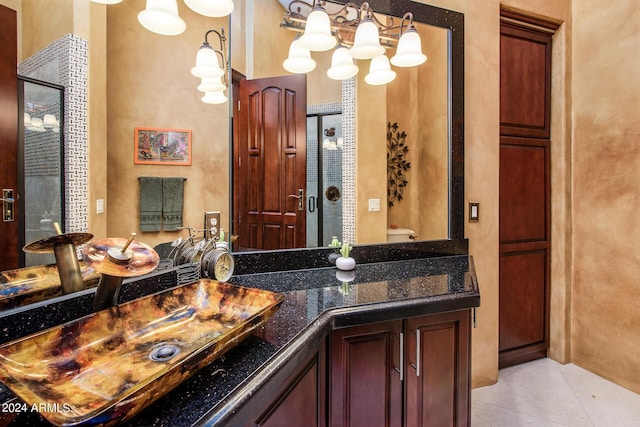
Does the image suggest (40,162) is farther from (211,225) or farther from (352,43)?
(352,43)

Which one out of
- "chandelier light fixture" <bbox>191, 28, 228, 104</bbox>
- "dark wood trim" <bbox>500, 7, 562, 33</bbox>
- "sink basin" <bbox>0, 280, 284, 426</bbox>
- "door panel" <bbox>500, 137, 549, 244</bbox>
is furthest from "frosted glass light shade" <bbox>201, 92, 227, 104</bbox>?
"dark wood trim" <bbox>500, 7, 562, 33</bbox>

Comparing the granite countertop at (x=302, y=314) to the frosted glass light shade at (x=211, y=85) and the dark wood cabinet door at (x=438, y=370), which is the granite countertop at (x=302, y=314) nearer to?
the dark wood cabinet door at (x=438, y=370)

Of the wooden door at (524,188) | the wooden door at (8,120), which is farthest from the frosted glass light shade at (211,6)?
the wooden door at (524,188)

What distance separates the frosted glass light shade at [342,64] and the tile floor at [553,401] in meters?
2.19

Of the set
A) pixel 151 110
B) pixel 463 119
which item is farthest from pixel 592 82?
pixel 151 110

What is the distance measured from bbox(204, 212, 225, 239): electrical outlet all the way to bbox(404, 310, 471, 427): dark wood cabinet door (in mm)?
939

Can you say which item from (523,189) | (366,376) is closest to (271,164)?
(366,376)

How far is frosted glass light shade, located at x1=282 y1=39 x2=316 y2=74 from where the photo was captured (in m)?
1.73

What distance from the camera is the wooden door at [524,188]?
8.40ft

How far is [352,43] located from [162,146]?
121 centimetres

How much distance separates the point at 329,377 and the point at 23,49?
1352 mm

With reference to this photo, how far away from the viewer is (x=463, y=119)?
87.8 inches

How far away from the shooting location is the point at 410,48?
1.81 m

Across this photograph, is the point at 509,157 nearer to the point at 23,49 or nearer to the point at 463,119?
the point at 463,119
